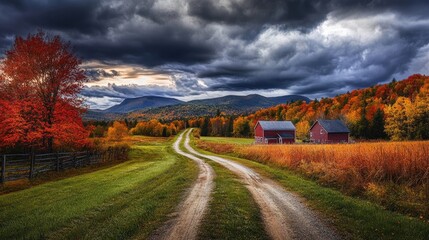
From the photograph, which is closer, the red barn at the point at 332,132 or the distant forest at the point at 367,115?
the distant forest at the point at 367,115

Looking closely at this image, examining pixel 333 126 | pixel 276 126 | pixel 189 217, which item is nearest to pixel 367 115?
pixel 333 126

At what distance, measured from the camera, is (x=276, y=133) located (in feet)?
276

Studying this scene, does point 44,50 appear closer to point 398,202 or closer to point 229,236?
point 229,236

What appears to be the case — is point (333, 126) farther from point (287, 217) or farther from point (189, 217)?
point (189, 217)

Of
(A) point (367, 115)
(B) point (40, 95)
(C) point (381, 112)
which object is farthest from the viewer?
(A) point (367, 115)

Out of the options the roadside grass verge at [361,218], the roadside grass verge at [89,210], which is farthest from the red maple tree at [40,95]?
the roadside grass verge at [361,218]

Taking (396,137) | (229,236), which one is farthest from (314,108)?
(229,236)

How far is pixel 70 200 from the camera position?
11.7m

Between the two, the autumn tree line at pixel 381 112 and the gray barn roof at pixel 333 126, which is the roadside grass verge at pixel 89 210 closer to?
the autumn tree line at pixel 381 112

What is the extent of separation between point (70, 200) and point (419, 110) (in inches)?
3069

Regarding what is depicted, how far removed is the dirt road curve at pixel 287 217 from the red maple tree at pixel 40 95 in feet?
61.8

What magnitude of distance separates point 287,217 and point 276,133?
76.8m

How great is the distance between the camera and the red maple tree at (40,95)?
22.1 meters

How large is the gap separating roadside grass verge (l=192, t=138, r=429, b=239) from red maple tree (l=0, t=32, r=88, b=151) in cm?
2122
